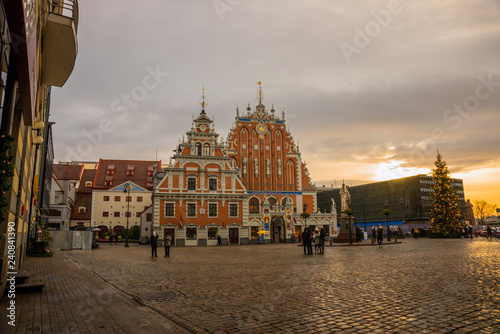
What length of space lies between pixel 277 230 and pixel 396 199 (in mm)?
58797

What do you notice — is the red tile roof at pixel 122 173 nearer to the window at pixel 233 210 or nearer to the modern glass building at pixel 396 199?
the window at pixel 233 210

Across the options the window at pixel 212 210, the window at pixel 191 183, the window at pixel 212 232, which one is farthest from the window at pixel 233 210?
the window at pixel 191 183

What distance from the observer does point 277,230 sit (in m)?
50.0

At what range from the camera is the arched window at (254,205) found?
5159cm

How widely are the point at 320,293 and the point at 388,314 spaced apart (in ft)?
7.73

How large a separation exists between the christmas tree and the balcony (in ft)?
163

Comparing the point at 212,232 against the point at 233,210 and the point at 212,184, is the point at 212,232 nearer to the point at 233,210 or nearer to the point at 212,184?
the point at 233,210

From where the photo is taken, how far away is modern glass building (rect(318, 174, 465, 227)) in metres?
91.8

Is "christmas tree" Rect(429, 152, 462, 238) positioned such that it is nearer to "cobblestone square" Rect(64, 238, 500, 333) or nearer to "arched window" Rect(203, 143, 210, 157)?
"arched window" Rect(203, 143, 210, 157)

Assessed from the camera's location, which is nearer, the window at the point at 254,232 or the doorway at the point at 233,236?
the doorway at the point at 233,236

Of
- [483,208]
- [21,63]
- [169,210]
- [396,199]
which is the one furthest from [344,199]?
[483,208]

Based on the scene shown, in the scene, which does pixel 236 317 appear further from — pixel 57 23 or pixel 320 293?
pixel 57 23

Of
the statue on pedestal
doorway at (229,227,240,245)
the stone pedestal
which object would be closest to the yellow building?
the stone pedestal

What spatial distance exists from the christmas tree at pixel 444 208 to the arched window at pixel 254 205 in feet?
79.8
